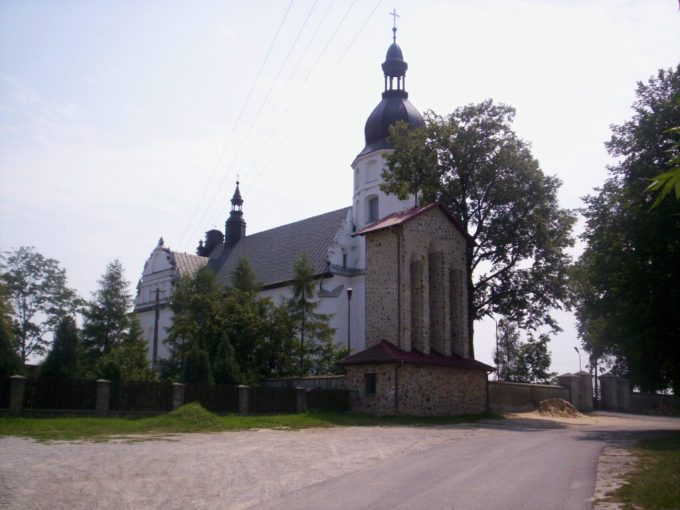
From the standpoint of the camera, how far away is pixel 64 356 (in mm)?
27688

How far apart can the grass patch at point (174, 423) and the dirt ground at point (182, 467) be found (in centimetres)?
162

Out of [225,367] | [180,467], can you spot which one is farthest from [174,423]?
[180,467]

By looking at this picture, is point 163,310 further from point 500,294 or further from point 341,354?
point 500,294

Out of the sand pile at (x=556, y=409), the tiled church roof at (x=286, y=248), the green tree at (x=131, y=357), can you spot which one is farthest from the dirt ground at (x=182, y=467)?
the tiled church roof at (x=286, y=248)

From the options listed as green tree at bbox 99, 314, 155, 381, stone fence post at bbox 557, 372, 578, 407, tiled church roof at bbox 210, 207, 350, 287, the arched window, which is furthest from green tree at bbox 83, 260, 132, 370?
stone fence post at bbox 557, 372, 578, 407

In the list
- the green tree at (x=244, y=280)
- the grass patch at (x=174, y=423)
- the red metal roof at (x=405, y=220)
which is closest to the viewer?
the grass patch at (x=174, y=423)

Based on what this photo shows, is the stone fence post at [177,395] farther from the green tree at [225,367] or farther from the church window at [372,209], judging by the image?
the church window at [372,209]

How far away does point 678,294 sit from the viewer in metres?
23.5

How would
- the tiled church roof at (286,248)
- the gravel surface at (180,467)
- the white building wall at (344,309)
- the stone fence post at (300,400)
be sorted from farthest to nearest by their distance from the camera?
the tiled church roof at (286,248) → the white building wall at (344,309) → the stone fence post at (300,400) → the gravel surface at (180,467)

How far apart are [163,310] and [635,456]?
5374cm

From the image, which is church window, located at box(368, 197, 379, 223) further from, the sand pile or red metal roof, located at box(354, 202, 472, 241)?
the sand pile

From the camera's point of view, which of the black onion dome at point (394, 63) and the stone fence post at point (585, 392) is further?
the black onion dome at point (394, 63)

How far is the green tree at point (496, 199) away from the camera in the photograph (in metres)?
36.7

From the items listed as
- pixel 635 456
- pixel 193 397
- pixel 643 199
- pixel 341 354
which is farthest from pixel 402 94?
pixel 635 456
